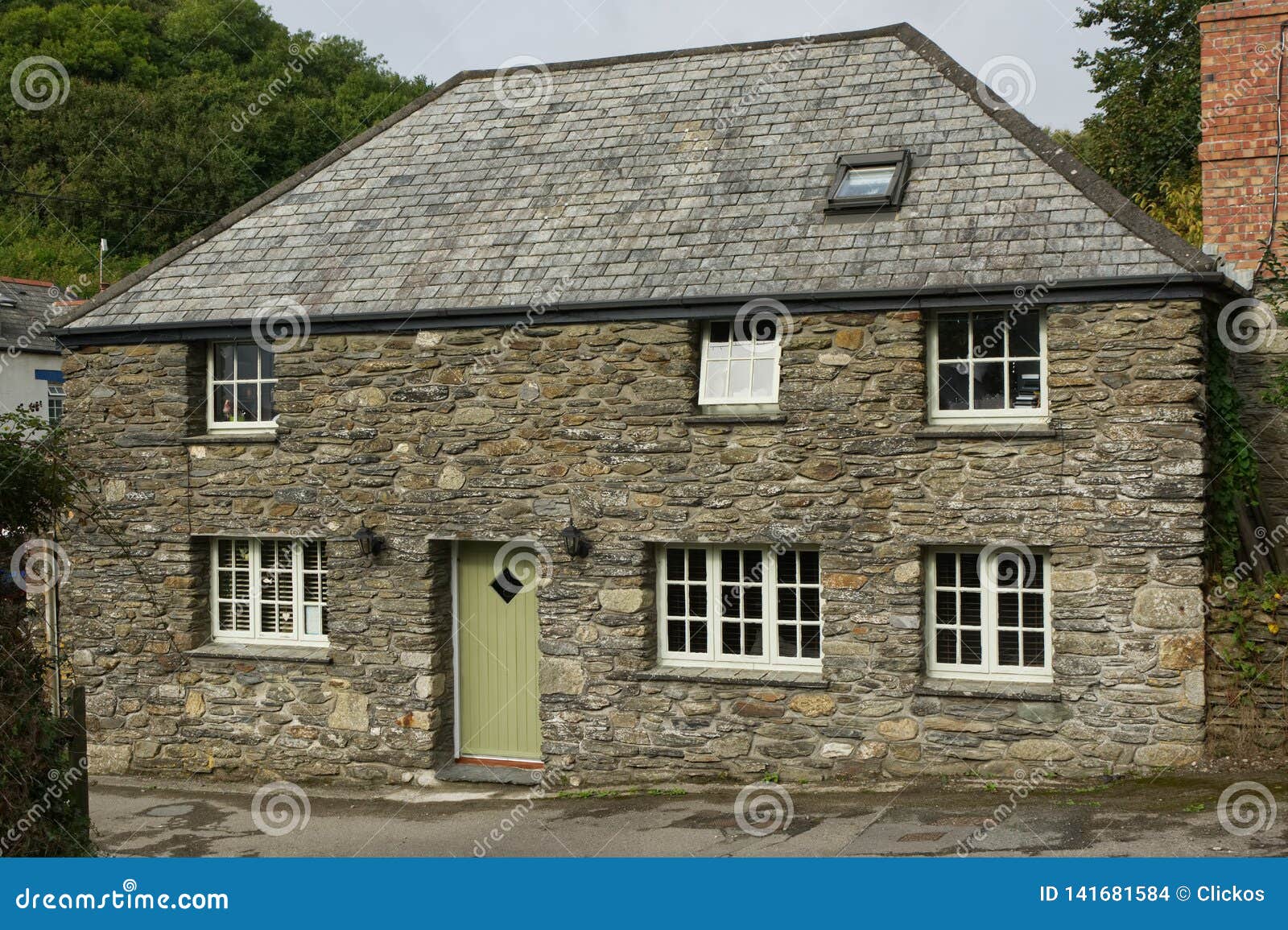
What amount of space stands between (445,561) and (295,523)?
5.16 feet

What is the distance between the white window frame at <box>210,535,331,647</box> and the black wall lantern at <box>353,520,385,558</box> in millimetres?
669

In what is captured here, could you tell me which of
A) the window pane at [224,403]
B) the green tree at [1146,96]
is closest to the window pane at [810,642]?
the window pane at [224,403]

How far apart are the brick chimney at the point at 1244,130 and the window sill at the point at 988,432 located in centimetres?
285

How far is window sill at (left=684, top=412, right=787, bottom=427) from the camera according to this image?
1097cm

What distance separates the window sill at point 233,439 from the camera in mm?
12562

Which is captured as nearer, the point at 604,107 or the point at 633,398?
the point at 633,398

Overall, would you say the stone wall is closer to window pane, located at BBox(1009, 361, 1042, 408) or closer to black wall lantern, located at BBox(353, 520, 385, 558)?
black wall lantern, located at BBox(353, 520, 385, 558)

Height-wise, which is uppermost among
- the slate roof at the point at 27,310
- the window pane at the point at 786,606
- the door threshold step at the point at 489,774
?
the slate roof at the point at 27,310

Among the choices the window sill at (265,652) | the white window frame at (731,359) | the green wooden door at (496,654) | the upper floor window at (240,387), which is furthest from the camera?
the upper floor window at (240,387)

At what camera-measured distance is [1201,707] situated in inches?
391

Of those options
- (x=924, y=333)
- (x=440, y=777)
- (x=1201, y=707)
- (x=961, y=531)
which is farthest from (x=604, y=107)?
(x=1201, y=707)

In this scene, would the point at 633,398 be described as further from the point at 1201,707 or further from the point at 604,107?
the point at 1201,707

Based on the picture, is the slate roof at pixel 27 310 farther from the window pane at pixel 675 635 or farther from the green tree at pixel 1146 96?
the green tree at pixel 1146 96

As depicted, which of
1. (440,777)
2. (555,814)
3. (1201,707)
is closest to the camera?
(1201,707)
